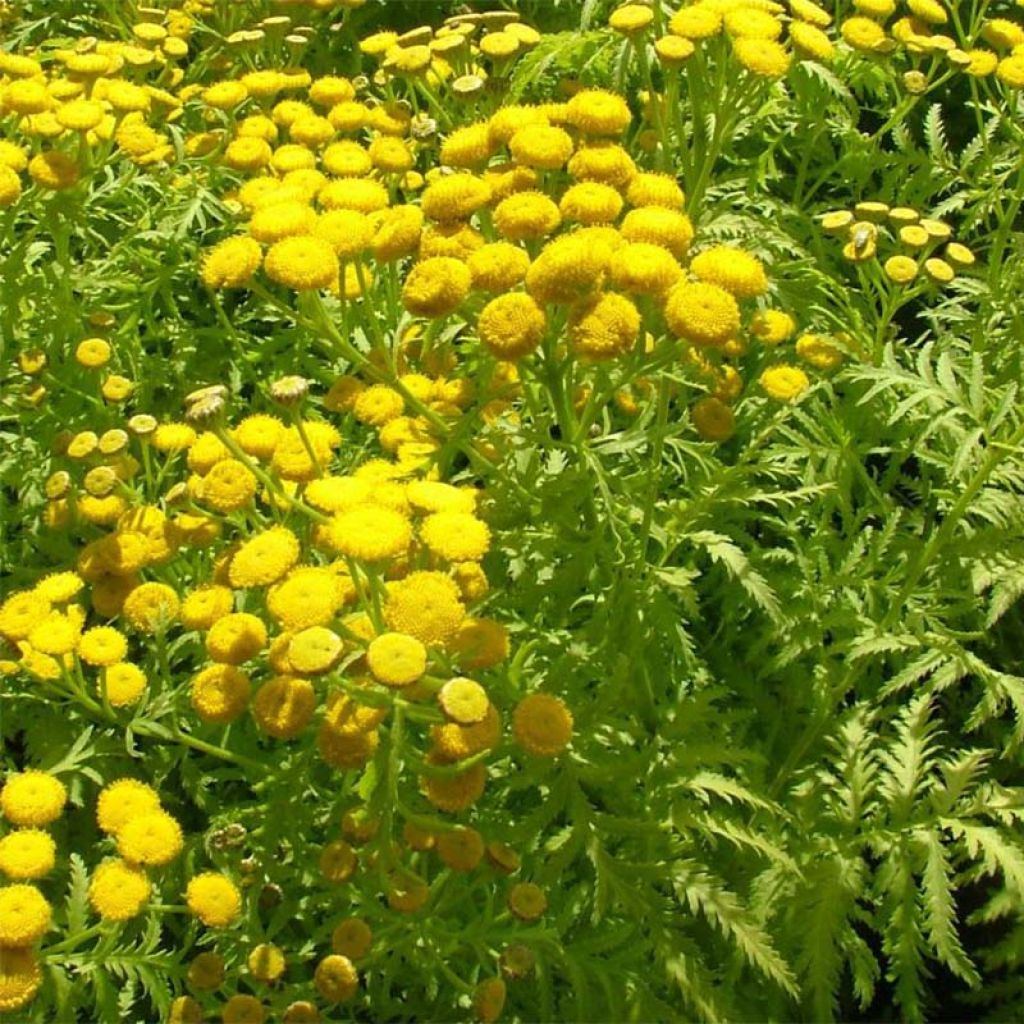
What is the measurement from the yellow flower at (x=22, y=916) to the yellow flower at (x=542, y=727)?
1035 mm

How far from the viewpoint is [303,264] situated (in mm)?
2547

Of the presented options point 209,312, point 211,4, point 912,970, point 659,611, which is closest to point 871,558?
point 659,611

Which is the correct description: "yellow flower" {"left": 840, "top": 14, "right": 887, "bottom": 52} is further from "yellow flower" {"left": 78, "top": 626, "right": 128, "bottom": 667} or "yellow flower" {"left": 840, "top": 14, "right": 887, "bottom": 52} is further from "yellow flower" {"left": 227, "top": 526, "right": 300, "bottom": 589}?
"yellow flower" {"left": 78, "top": 626, "right": 128, "bottom": 667}

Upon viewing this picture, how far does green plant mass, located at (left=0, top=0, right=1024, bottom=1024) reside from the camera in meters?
2.37

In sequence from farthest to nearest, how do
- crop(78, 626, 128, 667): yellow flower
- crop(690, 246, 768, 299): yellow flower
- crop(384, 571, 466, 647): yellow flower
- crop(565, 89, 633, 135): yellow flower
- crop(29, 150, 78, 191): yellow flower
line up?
crop(29, 150, 78, 191): yellow flower → crop(565, 89, 633, 135): yellow flower → crop(78, 626, 128, 667): yellow flower → crop(690, 246, 768, 299): yellow flower → crop(384, 571, 466, 647): yellow flower

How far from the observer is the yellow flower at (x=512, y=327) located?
2.35m

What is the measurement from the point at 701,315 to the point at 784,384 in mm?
647

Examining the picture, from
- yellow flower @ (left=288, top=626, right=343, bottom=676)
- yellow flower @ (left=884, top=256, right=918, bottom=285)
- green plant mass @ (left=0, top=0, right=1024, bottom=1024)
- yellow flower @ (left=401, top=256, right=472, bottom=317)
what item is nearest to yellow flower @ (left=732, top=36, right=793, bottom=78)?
green plant mass @ (left=0, top=0, right=1024, bottom=1024)

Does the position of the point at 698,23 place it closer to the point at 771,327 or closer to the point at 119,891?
the point at 771,327

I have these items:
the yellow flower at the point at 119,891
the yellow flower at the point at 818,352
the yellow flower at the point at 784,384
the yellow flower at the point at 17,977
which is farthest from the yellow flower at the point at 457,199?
the yellow flower at the point at 17,977

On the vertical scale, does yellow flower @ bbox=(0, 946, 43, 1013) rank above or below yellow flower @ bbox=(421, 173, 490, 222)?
below

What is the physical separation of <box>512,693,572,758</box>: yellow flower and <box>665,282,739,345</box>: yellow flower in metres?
0.81

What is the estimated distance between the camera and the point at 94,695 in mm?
2963

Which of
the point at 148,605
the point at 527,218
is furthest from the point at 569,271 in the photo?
the point at 148,605
